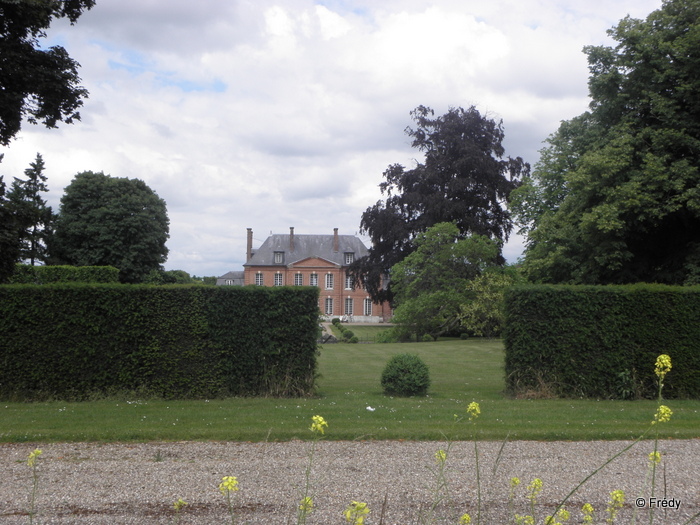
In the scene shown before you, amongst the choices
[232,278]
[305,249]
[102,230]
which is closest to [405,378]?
[102,230]

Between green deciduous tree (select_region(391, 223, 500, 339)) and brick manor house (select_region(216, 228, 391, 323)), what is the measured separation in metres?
36.7

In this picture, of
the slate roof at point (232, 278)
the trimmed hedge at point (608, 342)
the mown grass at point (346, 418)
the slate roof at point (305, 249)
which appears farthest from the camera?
the slate roof at point (232, 278)

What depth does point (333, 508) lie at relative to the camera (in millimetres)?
4641

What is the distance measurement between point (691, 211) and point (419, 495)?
663 inches

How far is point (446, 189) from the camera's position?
39.0 m

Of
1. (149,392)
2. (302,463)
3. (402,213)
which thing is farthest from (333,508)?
(402,213)

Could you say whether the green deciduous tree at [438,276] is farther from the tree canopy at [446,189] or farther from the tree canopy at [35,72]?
the tree canopy at [35,72]

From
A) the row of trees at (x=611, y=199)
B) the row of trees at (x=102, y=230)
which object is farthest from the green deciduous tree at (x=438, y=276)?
the row of trees at (x=102, y=230)

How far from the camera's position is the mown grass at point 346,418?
24.8ft

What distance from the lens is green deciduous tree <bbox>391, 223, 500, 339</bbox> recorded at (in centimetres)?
3272

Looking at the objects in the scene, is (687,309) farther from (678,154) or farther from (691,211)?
(678,154)

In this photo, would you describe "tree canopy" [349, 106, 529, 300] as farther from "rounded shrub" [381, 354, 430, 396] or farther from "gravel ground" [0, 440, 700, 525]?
"gravel ground" [0, 440, 700, 525]

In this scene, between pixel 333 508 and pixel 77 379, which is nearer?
pixel 333 508

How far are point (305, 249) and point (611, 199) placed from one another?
5704 cm
